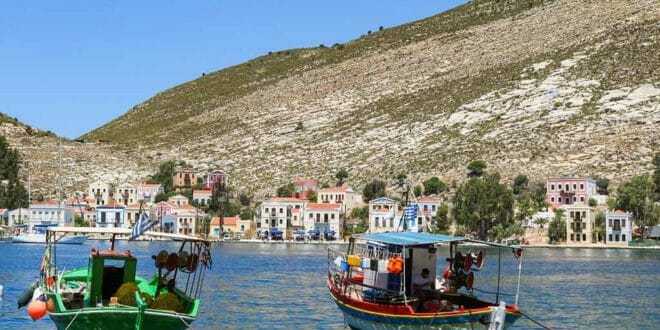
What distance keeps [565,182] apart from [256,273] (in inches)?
3480

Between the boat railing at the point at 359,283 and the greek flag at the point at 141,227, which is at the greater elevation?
the greek flag at the point at 141,227

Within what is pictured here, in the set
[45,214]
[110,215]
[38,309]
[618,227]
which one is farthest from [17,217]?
[38,309]

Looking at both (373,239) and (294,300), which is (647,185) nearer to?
(294,300)

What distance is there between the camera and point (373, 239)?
131ft

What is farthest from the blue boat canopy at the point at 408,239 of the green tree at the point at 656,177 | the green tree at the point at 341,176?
the green tree at the point at 341,176

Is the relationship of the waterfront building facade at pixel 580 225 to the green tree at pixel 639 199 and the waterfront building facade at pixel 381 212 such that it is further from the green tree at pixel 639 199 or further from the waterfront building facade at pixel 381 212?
the waterfront building facade at pixel 381 212

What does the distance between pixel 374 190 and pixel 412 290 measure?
140 meters

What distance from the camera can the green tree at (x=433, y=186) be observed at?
563 ft

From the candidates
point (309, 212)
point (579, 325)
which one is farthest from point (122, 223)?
point (579, 325)

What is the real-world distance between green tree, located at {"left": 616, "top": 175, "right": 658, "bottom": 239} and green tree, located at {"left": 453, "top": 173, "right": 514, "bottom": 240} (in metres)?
16.0

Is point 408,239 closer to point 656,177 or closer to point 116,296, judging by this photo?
point 116,296

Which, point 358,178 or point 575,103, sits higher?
point 575,103

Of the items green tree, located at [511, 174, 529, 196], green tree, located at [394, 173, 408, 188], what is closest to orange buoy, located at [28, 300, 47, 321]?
green tree, located at [511, 174, 529, 196]

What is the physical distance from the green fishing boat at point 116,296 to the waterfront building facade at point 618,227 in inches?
4777
